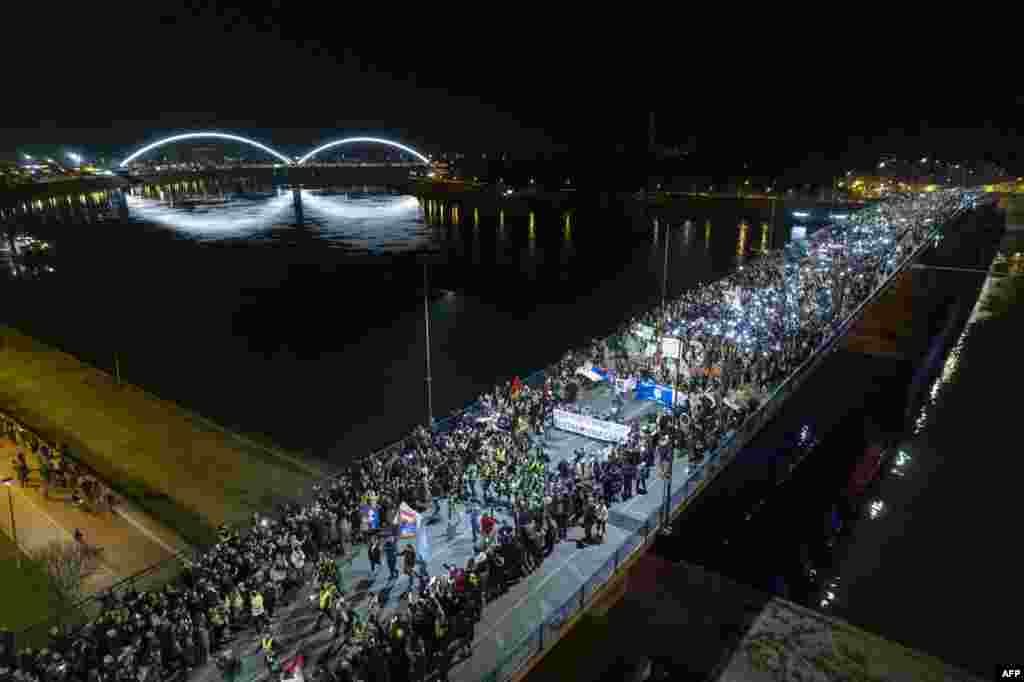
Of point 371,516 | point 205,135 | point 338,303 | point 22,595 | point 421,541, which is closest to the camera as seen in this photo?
point 421,541

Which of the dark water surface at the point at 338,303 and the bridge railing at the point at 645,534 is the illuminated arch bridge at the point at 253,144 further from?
the bridge railing at the point at 645,534

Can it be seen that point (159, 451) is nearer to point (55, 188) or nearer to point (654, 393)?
point (654, 393)

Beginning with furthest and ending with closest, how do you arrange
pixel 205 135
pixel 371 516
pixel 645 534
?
pixel 205 135
pixel 371 516
pixel 645 534

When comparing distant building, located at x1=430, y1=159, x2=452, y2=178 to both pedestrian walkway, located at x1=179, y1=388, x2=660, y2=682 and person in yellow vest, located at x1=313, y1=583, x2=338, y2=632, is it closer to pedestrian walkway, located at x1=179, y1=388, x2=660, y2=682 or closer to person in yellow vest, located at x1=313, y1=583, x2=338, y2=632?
pedestrian walkway, located at x1=179, y1=388, x2=660, y2=682

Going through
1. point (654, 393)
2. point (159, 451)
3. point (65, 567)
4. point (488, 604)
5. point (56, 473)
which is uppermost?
point (654, 393)

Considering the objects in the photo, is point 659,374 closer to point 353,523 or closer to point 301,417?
point 353,523

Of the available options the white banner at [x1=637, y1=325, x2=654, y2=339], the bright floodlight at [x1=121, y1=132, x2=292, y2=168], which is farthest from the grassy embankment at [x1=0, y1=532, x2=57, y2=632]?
the bright floodlight at [x1=121, y1=132, x2=292, y2=168]

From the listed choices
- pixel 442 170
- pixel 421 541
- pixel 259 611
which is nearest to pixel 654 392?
pixel 421 541

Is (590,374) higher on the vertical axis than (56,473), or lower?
higher
